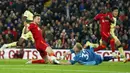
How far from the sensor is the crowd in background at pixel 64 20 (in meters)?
30.3

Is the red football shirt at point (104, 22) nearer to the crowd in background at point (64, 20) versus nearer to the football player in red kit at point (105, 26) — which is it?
the football player in red kit at point (105, 26)

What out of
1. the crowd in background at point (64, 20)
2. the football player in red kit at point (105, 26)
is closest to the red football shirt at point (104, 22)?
the football player in red kit at point (105, 26)

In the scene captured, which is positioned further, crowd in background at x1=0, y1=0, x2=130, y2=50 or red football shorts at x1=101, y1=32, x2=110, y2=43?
crowd in background at x1=0, y1=0, x2=130, y2=50

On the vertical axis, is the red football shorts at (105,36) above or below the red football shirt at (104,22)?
below

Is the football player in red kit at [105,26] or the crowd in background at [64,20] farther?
the crowd in background at [64,20]

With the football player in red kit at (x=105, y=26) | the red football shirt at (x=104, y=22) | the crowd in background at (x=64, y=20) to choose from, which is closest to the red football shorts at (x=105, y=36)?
the football player in red kit at (x=105, y=26)

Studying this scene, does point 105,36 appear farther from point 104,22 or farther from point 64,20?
point 64,20

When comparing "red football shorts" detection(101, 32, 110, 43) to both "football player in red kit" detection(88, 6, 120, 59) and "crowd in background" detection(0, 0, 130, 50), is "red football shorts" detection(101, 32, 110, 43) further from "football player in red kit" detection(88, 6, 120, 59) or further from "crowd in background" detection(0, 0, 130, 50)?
"crowd in background" detection(0, 0, 130, 50)

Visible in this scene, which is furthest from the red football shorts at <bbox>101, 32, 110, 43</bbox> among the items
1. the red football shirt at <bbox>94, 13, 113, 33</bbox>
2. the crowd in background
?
the crowd in background

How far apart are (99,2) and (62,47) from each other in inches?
218

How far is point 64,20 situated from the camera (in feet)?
108

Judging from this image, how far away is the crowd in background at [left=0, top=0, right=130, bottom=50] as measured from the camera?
30344mm

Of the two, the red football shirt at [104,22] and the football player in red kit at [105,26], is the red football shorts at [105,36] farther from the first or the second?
the red football shirt at [104,22]

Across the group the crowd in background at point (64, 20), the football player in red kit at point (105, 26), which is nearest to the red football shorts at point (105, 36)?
the football player in red kit at point (105, 26)
